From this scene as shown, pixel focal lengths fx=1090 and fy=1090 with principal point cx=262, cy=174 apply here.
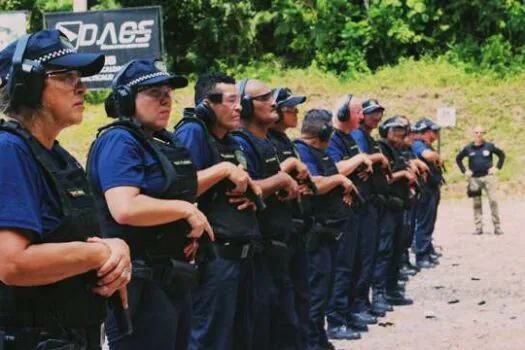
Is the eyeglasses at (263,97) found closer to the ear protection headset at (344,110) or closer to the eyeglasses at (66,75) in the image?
the ear protection headset at (344,110)

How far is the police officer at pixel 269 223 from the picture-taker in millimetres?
7082

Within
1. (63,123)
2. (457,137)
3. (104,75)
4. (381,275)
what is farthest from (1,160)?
(457,137)

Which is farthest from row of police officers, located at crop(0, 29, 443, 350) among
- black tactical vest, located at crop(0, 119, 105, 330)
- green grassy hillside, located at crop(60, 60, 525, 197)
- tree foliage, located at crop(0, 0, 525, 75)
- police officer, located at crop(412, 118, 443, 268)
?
tree foliage, located at crop(0, 0, 525, 75)

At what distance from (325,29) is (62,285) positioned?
37.7 metres

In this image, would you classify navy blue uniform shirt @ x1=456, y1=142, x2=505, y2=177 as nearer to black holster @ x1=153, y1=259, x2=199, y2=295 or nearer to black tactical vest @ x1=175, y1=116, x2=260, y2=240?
black tactical vest @ x1=175, y1=116, x2=260, y2=240

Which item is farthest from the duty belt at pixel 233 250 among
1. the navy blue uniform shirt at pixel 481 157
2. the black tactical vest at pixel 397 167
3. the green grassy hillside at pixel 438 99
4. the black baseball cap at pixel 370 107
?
the green grassy hillside at pixel 438 99

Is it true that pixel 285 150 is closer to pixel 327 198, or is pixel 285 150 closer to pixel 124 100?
pixel 327 198

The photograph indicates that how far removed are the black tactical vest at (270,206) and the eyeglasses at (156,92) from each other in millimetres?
1945

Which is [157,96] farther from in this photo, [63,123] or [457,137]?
[457,137]

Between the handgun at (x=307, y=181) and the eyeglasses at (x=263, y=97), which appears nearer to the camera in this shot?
the eyeglasses at (x=263, y=97)

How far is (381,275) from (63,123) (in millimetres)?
8299

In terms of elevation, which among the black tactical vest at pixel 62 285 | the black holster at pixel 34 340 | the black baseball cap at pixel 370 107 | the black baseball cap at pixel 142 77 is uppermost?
the black baseball cap at pixel 142 77

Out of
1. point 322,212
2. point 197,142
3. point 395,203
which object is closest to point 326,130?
point 322,212

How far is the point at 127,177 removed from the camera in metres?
4.84
